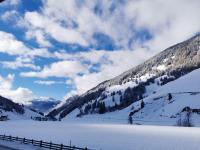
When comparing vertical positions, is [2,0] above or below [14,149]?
above

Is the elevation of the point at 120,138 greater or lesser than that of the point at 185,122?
lesser

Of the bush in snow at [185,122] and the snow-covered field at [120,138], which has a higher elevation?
the bush in snow at [185,122]

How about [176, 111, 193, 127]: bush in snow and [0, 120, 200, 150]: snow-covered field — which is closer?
[0, 120, 200, 150]: snow-covered field

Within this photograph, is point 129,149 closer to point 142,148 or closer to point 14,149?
point 142,148

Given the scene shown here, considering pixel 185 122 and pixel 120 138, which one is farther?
pixel 185 122

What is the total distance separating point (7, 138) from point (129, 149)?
2037 cm

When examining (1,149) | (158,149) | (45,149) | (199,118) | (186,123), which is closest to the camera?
(1,149)

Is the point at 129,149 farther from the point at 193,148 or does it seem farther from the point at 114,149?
the point at 193,148

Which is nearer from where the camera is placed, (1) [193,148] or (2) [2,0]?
(2) [2,0]

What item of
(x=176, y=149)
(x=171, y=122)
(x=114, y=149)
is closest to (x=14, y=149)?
(x=114, y=149)

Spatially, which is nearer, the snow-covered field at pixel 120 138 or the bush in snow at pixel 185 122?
the snow-covered field at pixel 120 138

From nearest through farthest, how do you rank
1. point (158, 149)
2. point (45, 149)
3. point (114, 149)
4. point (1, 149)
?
point (1, 149), point (45, 149), point (114, 149), point (158, 149)

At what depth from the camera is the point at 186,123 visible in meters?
170

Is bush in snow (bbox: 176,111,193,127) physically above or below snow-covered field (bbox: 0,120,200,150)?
above
